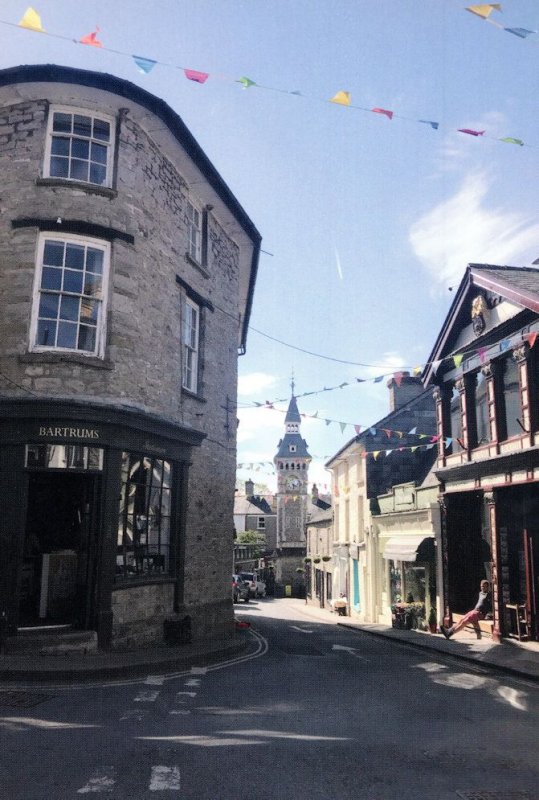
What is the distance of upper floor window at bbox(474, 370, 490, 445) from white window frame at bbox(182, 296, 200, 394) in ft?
25.5

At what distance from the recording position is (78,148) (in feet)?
39.8

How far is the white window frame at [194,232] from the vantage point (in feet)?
49.3

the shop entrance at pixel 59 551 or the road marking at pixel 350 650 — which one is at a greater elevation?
the shop entrance at pixel 59 551

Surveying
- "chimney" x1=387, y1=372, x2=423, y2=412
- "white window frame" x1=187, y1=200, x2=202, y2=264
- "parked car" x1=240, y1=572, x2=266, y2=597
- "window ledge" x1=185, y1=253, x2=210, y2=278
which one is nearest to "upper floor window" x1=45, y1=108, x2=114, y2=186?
"window ledge" x1=185, y1=253, x2=210, y2=278

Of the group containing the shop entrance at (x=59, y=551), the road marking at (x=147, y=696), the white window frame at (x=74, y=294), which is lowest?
the road marking at (x=147, y=696)

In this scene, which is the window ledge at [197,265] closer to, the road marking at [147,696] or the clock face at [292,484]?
the road marking at [147,696]

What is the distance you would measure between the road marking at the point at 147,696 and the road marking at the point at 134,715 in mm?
520

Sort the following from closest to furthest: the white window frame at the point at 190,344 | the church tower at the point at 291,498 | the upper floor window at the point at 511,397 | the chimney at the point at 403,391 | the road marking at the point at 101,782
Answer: the road marking at the point at 101,782 → the white window frame at the point at 190,344 → the upper floor window at the point at 511,397 → the chimney at the point at 403,391 → the church tower at the point at 291,498

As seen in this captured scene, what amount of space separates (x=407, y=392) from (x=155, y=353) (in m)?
19.7

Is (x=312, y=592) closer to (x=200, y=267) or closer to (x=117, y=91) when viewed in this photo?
(x=200, y=267)

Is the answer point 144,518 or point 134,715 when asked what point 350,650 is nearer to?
point 144,518

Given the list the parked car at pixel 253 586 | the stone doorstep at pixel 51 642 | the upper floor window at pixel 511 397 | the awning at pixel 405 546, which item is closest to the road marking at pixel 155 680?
the stone doorstep at pixel 51 642

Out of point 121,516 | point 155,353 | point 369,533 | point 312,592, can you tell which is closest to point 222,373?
point 155,353

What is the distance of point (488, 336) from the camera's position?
1633 centimetres
